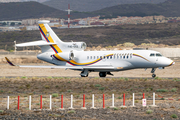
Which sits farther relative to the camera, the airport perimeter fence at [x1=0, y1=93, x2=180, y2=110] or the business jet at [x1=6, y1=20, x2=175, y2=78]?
the business jet at [x1=6, y1=20, x2=175, y2=78]

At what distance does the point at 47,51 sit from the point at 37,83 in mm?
9892

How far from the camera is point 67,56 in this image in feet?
143

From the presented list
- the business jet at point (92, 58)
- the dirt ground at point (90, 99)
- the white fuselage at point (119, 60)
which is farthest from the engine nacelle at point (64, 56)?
the dirt ground at point (90, 99)

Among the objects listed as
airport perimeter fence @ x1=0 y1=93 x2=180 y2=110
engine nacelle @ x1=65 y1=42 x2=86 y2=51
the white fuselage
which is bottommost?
airport perimeter fence @ x1=0 y1=93 x2=180 y2=110

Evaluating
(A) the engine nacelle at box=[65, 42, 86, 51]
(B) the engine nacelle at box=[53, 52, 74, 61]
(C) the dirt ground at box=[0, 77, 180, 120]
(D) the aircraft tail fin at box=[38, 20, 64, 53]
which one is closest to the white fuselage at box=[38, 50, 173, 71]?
(B) the engine nacelle at box=[53, 52, 74, 61]

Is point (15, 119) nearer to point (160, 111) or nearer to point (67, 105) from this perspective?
point (67, 105)

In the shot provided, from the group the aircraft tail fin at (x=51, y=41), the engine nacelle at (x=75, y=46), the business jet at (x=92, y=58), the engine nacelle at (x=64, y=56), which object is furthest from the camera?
the aircraft tail fin at (x=51, y=41)

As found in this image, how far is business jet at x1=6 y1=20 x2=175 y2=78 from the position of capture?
39656 mm

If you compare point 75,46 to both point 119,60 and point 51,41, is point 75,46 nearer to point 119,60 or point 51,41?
point 51,41

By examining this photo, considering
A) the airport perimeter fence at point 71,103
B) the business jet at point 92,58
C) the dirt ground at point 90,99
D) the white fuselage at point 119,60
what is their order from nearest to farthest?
the dirt ground at point 90,99 < the airport perimeter fence at point 71,103 < the white fuselage at point 119,60 < the business jet at point 92,58

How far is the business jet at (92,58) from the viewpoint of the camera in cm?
3966

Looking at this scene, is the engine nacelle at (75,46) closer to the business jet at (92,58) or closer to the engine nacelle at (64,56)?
the business jet at (92,58)

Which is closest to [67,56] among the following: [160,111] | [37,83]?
[37,83]

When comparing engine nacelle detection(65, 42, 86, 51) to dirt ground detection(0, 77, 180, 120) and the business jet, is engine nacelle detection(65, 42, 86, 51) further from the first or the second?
dirt ground detection(0, 77, 180, 120)
